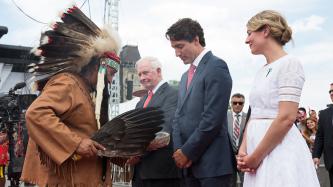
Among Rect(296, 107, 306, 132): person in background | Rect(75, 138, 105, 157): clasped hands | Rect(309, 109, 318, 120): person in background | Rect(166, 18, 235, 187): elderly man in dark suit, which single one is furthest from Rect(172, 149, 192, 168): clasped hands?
Rect(309, 109, 318, 120): person in background

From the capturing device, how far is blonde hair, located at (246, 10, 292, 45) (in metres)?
2.69

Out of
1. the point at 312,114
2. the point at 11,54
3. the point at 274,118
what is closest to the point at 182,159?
the point at 274,118

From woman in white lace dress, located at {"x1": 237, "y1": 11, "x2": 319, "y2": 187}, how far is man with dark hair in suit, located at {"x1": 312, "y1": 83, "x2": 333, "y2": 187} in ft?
11.5

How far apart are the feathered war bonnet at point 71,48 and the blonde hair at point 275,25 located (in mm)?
1172

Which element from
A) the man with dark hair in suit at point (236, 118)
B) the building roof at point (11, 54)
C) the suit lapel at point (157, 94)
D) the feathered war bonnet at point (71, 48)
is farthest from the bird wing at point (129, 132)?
the building roof at point (11, 54)

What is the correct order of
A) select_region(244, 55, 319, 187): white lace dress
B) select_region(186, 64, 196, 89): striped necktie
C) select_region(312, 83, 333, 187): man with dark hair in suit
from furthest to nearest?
select_region(312, 83, 333, 187): man with dark hair in suit < select_region(186, 64, 196, 89): striped necktie < select_region(244, 55, 319, 187): white lace dress

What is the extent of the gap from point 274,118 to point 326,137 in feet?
12.3

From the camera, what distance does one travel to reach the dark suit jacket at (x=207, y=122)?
10.4 ft

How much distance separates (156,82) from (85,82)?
1203 millimetres

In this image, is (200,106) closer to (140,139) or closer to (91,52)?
(140,139)

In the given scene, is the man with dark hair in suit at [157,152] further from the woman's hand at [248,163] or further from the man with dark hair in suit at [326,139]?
the man with dark hair in suit at [326,139]

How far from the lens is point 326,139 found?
19.6 feet

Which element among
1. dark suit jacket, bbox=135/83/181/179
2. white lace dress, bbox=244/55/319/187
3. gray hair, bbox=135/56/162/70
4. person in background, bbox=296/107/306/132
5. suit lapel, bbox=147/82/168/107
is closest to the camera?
white lace dress, bbox=244/55/319/187

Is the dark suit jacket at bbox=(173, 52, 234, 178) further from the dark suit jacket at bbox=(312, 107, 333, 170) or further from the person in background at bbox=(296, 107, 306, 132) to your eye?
the person in background at bbox=(296, 107, 306, 132)
